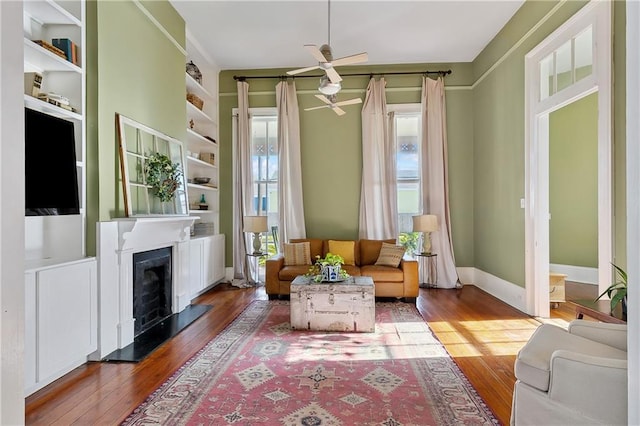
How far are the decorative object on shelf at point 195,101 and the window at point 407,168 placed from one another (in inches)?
131

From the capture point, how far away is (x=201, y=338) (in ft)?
12.3

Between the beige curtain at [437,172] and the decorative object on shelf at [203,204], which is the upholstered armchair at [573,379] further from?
the decorative object on shelf at [203,204]

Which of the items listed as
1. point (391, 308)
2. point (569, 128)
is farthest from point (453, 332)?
point (569, 128)

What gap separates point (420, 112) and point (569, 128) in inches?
106

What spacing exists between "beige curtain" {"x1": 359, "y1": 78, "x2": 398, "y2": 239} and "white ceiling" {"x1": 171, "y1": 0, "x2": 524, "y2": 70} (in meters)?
0.76

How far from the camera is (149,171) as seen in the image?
4039 millimetres

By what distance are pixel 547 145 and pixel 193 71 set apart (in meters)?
5.07

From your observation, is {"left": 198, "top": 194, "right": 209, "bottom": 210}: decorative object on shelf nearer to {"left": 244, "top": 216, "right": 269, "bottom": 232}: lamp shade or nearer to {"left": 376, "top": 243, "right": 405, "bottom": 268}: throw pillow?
{"left": 244, "top": 216, "right": 269, "bottom": 232}: lamp shade

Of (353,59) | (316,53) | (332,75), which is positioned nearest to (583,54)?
(353,59)

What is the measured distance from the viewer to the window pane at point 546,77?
4.15 meters

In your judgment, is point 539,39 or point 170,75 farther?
point 170,75

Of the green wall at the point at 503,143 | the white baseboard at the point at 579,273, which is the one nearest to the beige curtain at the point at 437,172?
the green wall at the point at 503,143

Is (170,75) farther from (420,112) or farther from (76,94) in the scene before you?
(420,112)

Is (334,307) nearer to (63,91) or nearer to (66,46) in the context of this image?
(63,91)
